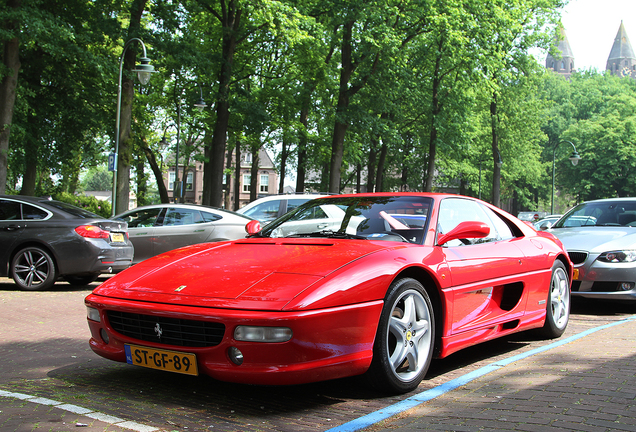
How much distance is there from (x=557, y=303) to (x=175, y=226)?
7568 millimetres

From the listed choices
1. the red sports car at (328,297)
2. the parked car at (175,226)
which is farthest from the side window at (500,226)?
the parked car at (175,226)

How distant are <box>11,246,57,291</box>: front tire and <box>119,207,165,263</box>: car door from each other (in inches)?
80.2

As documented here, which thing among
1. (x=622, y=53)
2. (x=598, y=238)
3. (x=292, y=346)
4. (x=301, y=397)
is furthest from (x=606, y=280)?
(x=622, y=53)

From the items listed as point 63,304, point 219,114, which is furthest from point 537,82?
point 63,304

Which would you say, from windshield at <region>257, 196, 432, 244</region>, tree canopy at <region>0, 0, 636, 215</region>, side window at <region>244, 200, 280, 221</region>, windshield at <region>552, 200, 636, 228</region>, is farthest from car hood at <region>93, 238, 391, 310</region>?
tree canopy at <region>0, 0, 636, 215</region>

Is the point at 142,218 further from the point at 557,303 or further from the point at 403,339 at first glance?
the point at 403,339

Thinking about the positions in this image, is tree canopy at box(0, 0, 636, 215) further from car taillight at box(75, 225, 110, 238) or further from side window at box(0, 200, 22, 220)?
car taillight at box(75, 225, 110, 238)

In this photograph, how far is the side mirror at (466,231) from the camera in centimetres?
448

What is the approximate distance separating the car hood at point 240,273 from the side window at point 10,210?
6254 millimetres

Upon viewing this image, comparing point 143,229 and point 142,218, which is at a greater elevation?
point 142,218

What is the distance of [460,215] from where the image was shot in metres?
5.10

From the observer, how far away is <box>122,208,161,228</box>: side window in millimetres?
11648

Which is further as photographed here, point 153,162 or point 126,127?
point 153,162

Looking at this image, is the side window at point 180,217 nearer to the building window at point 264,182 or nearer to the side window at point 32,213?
the side window at point 32,213
